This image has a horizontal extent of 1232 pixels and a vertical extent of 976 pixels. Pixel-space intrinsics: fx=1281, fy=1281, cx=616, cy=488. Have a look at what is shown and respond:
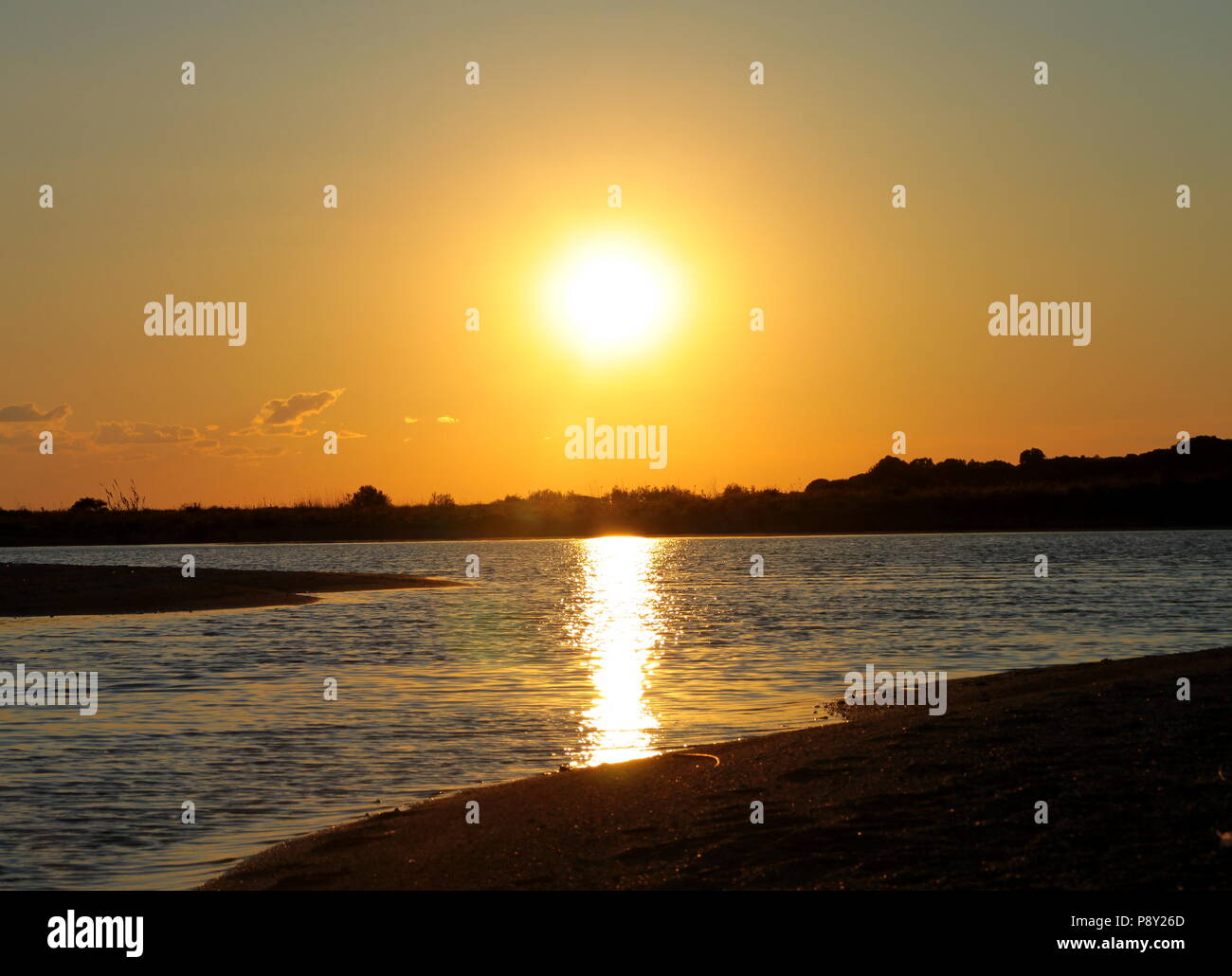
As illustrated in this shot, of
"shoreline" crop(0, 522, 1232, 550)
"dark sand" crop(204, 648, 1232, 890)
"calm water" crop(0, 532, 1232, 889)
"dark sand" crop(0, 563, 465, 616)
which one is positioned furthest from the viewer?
"shoreline" crop(0, 522, 1232, 550)

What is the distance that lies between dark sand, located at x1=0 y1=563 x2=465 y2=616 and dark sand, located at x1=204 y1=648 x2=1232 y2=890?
32748mm

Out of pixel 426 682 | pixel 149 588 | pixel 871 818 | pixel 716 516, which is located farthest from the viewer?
pixel 716 516

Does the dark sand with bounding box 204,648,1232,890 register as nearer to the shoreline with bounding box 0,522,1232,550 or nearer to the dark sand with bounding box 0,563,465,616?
the dark sand with bounding box 0,563,465,616

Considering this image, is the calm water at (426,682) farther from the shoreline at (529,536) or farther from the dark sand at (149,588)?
the shoreline at (529,536)

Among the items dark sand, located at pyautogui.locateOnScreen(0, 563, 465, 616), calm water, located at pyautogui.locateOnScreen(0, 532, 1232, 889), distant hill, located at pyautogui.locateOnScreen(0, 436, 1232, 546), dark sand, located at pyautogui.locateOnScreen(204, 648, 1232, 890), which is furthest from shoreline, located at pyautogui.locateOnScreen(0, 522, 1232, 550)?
dark sand, located at pyautogui.locateOnScreen(204, 648, 1232, 890)

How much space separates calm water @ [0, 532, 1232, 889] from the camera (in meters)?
14.1

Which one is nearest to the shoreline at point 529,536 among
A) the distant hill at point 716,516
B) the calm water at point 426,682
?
the distant hill at point 716,516

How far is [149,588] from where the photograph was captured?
48.7 m

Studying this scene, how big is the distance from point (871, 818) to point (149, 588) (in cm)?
4283

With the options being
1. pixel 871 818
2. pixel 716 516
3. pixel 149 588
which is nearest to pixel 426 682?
pixel 871 818

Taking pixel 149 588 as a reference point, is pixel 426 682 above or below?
below

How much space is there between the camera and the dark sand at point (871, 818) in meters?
9.13

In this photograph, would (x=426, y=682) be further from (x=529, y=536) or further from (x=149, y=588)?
(x=529, y=536)
